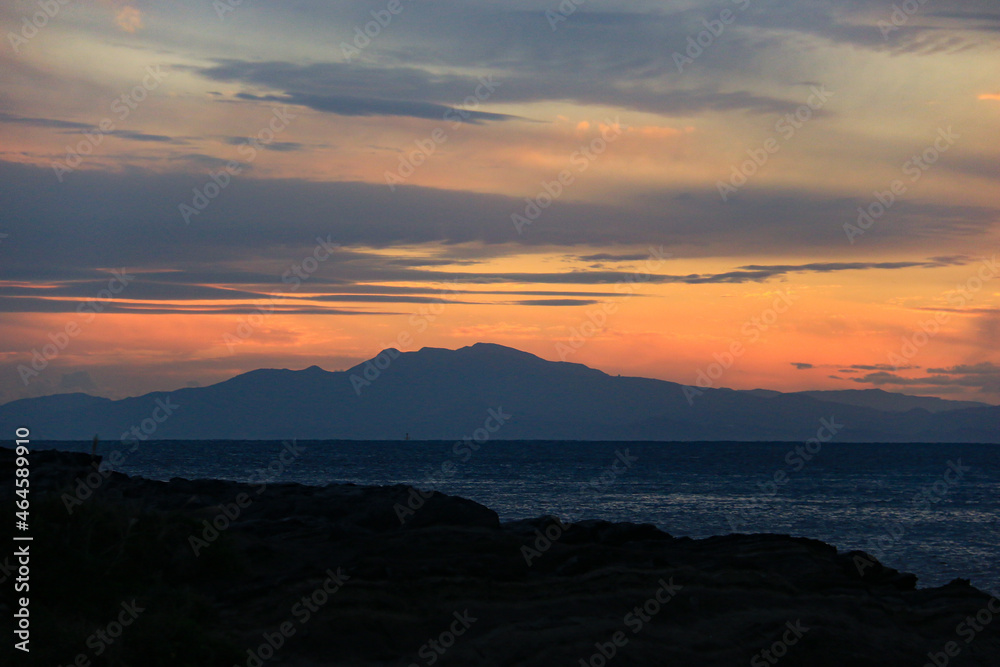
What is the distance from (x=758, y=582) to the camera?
1858 centimetres

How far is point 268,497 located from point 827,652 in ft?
61.1

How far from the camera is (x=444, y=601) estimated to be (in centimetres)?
1636

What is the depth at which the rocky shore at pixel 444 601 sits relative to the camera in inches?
547

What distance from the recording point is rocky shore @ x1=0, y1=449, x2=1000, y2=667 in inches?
547
